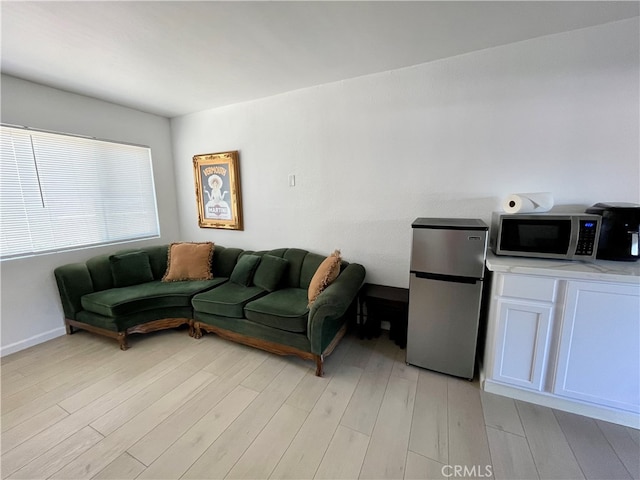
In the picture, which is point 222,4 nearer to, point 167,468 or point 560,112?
point 560,112

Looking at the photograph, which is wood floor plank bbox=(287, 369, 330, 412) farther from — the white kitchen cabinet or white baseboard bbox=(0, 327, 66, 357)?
white baseboard bbox=(0, 327, 66, 357)

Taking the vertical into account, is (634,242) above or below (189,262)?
above

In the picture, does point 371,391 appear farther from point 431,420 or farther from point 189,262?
point 189,262

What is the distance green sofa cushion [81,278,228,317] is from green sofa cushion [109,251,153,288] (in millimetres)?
129

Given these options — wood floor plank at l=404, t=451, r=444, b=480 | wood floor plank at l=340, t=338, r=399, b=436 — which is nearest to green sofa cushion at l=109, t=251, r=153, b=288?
wood floor plank at l=340, t=338, r=399, b=436

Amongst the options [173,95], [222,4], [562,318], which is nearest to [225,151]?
[173,95]

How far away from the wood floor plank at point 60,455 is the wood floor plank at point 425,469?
1861 mm

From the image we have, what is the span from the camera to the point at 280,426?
1.68 metres

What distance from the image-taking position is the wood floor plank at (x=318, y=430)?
1.41 m

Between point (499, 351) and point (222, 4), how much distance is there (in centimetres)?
292

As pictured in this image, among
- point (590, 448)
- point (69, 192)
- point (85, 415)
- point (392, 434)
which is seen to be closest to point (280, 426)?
point (392, 434)

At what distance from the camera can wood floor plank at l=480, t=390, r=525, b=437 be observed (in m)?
1.64

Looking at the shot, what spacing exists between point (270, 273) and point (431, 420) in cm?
190

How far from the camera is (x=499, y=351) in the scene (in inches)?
73.5
